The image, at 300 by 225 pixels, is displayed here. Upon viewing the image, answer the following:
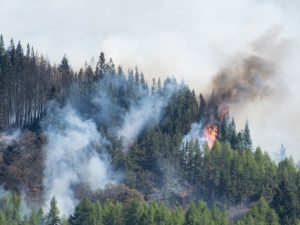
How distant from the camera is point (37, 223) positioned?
655 ft

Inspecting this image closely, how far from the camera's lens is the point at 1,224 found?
195750 millimetres

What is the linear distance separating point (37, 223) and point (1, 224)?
6575 millimetres
